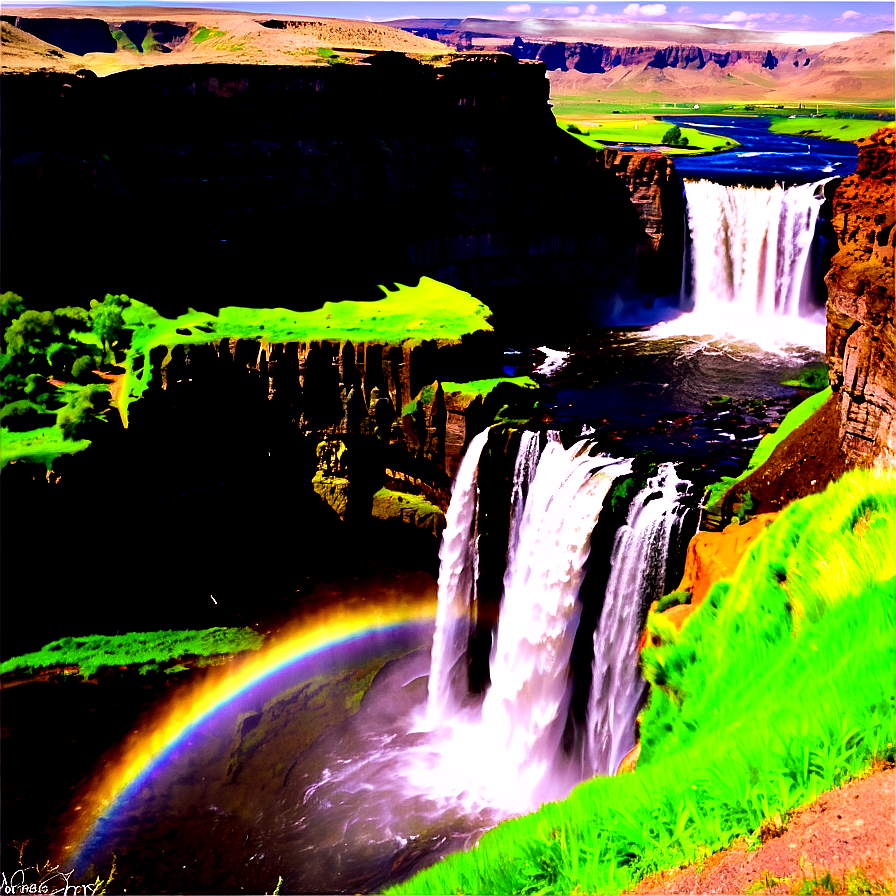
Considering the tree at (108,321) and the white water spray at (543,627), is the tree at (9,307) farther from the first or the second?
the white water spray at (543,627)

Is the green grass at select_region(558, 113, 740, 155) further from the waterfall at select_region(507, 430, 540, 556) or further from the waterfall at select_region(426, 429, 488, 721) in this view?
the waterfall at select_region(507, 430, 540, 556)

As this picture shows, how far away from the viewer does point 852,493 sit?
13.5 m

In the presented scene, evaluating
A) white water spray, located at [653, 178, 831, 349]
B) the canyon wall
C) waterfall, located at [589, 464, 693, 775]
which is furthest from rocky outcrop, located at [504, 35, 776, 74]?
waterfall, located at [589, 464, 693, 775]

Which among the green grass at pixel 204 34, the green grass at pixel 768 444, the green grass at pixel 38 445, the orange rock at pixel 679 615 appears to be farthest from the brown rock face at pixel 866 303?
the green grass at pixel 204 34

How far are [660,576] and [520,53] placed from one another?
175 metres

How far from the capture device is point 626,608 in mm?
30109

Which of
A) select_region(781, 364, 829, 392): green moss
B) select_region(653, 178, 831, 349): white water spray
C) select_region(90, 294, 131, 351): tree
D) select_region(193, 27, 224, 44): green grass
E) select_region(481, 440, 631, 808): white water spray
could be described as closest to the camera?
select_region(481, 440, 631, 808): white water spray

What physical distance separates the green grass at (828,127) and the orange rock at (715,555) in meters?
82.2

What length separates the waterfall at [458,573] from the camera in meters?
38.6

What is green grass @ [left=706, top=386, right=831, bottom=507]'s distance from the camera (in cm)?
3105

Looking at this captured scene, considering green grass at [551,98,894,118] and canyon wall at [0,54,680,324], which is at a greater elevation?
green grass at [551,98,894,118]

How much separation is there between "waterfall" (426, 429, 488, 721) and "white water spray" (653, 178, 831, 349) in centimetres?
2609

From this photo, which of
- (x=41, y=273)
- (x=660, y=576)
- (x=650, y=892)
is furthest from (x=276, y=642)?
(x=650, y=892)

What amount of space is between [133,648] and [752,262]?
45.6 metres
